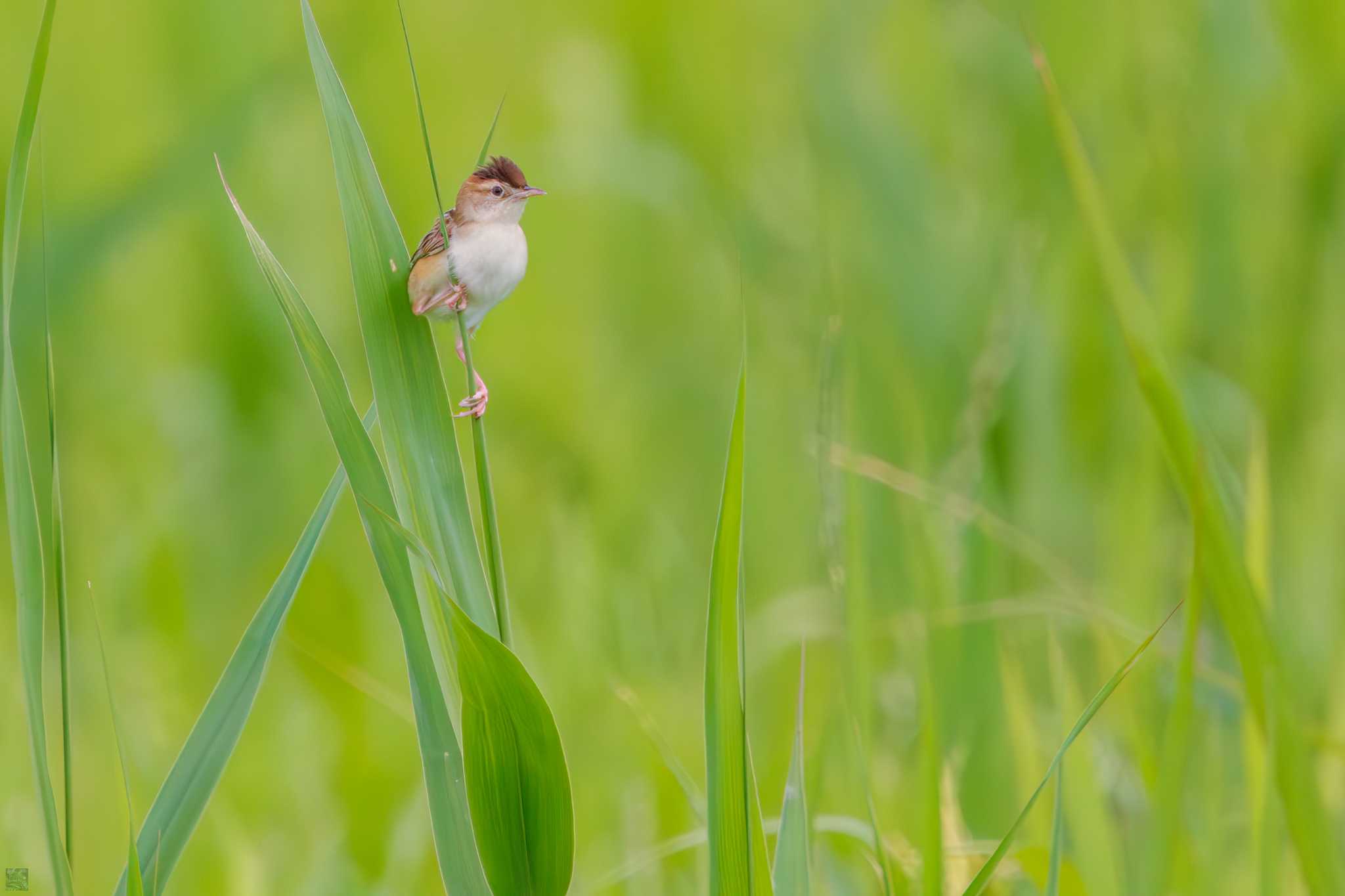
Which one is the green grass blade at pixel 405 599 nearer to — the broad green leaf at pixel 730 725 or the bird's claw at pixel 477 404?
the bird's claw at pixel 477 404

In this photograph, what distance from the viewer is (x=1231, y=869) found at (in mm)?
2514

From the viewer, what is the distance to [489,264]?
1.60 meters

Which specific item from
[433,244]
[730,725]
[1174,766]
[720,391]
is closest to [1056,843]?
[1174,766]

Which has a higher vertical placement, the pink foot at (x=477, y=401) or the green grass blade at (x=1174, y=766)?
the pink foot at (x=477, y=401)

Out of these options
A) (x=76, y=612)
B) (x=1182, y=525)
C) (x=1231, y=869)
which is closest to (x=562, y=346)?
(x=76, y=612)

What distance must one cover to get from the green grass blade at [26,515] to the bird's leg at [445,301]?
1.18 feet

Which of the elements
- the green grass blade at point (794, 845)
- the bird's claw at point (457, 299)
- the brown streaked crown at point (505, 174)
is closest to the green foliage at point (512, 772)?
the green grass blade at point (794, 845)

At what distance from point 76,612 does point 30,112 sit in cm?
342

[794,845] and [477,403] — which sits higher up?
[477,403]

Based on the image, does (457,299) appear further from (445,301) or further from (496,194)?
(496,194)

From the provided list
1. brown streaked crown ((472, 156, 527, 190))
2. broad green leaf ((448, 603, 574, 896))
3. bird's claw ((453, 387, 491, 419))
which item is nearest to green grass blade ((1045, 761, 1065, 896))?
broad green leaf ((448, 603, 574, 896))

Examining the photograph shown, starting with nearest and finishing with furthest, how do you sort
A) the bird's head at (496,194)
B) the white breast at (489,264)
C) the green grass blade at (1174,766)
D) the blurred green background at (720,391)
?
the green grass blade at (1174,766)
the white breast at (489,264)
the bird's head at (496,194)
the blurred green background at (720,391)

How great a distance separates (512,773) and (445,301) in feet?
1.79

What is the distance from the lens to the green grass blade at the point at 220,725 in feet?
3.90
